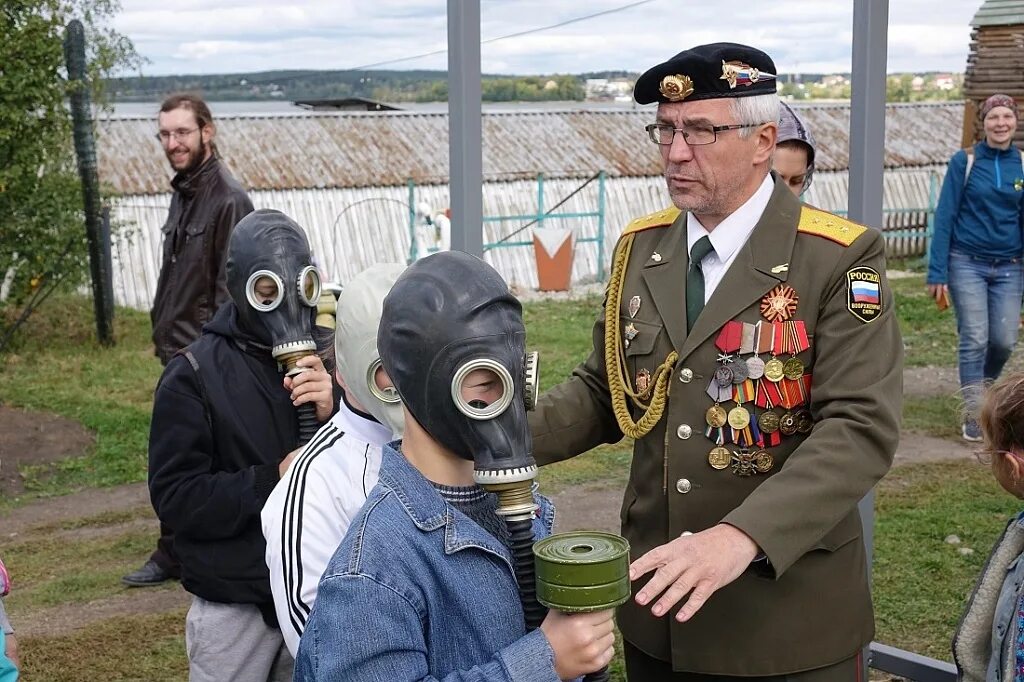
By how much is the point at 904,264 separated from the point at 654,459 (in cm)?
1656

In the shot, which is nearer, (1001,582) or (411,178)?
(1001,582)

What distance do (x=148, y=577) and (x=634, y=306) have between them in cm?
361

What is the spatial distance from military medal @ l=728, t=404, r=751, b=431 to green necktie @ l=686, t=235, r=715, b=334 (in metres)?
0.21

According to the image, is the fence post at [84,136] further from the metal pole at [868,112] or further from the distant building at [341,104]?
the distant building at [341,104]

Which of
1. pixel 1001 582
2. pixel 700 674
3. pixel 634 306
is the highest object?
pixel 634 306

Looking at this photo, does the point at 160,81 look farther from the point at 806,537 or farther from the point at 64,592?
the point at 806,537

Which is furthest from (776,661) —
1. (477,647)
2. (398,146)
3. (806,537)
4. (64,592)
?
(398,146)

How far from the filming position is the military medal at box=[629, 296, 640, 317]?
8.38ft

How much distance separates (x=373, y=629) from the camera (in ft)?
5.10

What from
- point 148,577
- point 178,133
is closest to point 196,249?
point 178,133

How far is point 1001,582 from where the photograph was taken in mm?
2574

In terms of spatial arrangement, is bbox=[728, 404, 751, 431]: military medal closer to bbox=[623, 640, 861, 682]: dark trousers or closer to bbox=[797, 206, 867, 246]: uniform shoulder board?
bbox=[797, 206, 867, 246]: uniform shoulder board

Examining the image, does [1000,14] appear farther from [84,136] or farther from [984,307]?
[84,136]

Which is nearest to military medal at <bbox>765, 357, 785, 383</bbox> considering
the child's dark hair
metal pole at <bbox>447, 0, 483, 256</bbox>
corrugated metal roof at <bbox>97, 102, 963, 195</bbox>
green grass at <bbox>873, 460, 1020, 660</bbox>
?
the child's dark hair
